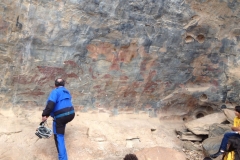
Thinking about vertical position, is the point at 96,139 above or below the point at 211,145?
above

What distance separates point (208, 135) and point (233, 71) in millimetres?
1738

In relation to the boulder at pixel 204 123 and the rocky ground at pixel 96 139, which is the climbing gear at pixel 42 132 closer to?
the rocky ground at pixel 96 139

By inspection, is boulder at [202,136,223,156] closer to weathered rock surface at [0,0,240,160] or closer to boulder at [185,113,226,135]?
boulder at [185,113,226,135]

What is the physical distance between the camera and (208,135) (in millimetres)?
6184

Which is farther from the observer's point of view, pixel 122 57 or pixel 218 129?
pixel 122 57

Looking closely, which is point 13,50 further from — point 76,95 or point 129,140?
point 129,140

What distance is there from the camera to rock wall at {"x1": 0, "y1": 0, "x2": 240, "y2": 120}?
5.48m

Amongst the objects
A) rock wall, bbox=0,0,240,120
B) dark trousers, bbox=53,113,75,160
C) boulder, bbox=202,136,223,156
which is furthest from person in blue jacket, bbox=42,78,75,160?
boulder, bbox=202,136,223,156

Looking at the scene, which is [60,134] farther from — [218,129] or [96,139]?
[218,129]

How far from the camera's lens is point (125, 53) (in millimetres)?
6352

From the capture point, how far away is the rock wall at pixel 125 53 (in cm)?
548

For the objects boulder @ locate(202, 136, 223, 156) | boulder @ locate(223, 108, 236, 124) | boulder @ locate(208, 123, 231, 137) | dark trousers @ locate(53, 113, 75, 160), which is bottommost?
boulder @ locate(202, 136, 223, 156)

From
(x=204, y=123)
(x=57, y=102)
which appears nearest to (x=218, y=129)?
(x=204, y=123)

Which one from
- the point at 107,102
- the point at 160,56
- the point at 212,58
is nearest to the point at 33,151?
the point at 107,102
